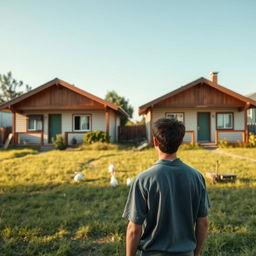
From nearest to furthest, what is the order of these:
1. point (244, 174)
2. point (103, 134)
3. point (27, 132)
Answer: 1. point (244, 174)
2. point (103, 134)
3. point (27, 132)

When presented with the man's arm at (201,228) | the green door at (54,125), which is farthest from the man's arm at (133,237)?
the green door at (54,125)

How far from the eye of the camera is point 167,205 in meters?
1.45

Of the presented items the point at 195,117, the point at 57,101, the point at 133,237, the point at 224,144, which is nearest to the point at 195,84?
the point at 195,117

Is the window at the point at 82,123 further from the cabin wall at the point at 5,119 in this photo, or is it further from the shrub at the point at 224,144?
the cabin wall at the point at 5,119

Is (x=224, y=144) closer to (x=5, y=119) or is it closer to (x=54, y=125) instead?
(x=54, y=125)

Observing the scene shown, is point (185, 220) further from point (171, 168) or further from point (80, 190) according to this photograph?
point (80, 190)

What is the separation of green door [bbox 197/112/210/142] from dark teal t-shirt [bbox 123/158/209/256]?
1629 centimetres

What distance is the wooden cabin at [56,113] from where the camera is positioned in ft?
51.9

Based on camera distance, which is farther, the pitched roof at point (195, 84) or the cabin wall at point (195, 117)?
the cabin wall at point (195, 117)

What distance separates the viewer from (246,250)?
2.72 meters

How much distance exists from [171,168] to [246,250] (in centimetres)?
219

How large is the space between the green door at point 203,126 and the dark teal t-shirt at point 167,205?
16290 millimetres

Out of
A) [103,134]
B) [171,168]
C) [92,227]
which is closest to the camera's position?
[171,168]


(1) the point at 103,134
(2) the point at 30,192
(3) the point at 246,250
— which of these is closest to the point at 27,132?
(1) the point at 103,134
